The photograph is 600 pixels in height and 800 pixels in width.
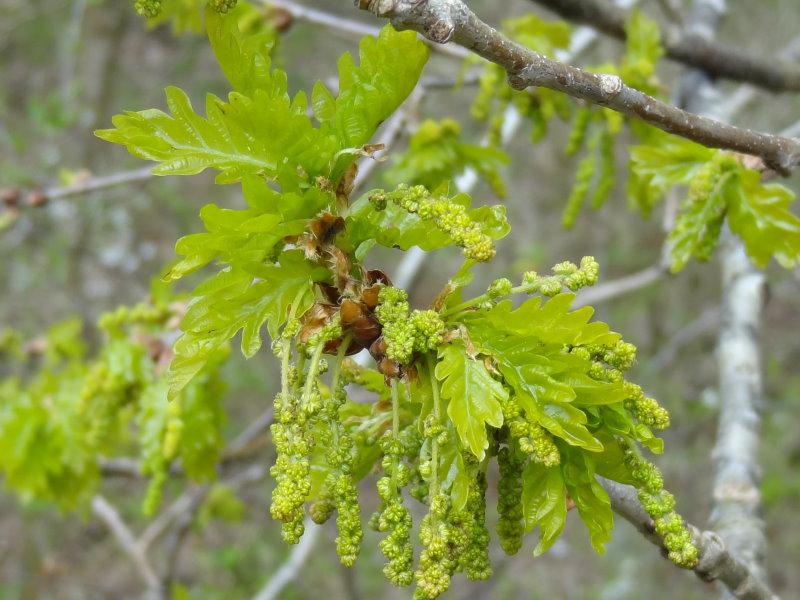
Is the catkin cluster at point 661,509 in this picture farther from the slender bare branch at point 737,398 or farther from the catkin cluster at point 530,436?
the slender bare branch at point 737,398

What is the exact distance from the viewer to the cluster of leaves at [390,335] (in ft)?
3.20

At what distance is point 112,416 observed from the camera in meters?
2.09

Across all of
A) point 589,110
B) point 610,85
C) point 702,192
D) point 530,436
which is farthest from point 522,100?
point 530,436

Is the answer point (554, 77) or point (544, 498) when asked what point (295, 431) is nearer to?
point (544, 498)

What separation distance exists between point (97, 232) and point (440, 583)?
4.68 meters

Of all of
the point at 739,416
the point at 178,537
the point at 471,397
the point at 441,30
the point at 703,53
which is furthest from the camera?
the point at 178,537

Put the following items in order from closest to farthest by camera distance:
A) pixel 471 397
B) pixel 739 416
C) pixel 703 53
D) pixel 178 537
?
pixel 471 397
pixel 739 416
pixel 703 53
pixel 178 537

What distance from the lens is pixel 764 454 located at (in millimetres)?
4949

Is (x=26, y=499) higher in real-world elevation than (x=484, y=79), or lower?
lower

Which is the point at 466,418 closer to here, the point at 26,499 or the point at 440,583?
the point at 440,583

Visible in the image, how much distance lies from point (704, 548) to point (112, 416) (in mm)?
1586

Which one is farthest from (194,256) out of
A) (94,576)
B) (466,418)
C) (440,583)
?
(94,576)

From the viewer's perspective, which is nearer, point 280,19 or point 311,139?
point 311,139

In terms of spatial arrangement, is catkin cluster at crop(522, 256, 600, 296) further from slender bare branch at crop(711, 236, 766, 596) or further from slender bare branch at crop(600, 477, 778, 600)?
slender bare branch at crop(711, 236, 766, 596)
